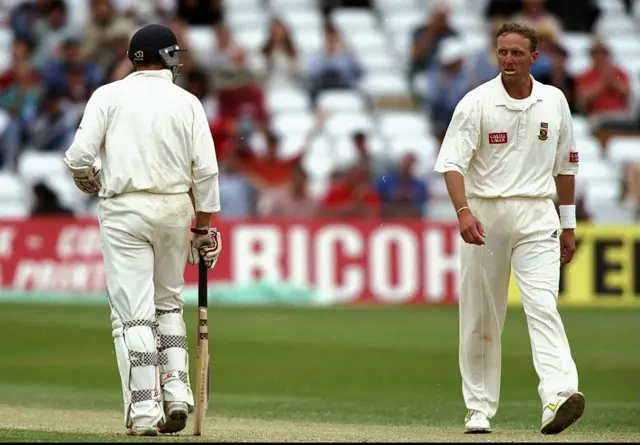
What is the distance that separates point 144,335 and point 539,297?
2.11 m

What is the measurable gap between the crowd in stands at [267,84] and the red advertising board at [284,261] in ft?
1.92

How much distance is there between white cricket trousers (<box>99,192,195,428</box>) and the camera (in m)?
8.09

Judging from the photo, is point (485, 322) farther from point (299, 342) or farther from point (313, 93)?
point (313, 93)

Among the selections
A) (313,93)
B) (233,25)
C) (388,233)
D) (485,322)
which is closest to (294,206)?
(388,233)

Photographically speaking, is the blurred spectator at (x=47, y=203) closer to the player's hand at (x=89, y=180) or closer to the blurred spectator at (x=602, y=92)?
the blurred spectator at (x=602, y=92)

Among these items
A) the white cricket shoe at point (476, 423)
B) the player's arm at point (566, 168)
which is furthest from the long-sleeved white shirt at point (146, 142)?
the player's arm at point (566, 168)

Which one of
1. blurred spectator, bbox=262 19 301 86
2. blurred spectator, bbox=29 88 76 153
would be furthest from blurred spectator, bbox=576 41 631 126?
blurred spectator, bbox=29 88 76 153

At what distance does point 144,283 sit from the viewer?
817cm

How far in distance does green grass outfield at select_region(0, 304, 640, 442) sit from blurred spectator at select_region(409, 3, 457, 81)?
5.33 metres

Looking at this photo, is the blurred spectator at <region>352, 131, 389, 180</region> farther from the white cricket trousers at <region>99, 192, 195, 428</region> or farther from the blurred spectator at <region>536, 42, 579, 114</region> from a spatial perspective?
the white cricket trousers at <region>99, 192, 195, 428</region>

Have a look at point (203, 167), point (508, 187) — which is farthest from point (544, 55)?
point (203, 167)

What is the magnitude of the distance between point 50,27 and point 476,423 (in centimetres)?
1516

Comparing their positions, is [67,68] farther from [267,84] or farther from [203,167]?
[203,167]

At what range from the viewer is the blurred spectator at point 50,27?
2233 cm
